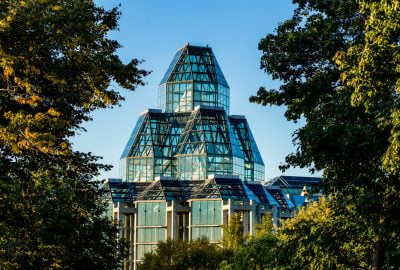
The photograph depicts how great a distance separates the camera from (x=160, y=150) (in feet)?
454

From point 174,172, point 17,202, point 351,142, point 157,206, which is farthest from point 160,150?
point 351,142

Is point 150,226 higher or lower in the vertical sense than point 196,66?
lower

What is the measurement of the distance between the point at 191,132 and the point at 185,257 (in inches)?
2413

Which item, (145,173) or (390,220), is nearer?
(390,220)

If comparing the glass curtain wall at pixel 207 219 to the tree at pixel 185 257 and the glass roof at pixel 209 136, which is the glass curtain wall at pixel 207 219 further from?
the tree at pixel 185 257

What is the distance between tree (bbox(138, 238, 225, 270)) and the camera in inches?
2785

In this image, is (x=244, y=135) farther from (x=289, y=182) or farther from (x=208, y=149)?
(x=289, y=182)

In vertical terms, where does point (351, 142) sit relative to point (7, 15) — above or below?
below

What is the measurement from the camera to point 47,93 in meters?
25.0

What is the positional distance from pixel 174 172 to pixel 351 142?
117 meters

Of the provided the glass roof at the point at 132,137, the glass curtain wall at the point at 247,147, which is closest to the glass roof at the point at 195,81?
the glass curtain wall at the point at 247,147

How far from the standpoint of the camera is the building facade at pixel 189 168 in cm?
12306

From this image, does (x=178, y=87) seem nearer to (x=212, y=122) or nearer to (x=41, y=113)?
(x=212, y=122)

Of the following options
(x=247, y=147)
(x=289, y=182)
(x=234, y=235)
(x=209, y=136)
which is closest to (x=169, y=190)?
(x=209, y=136)
